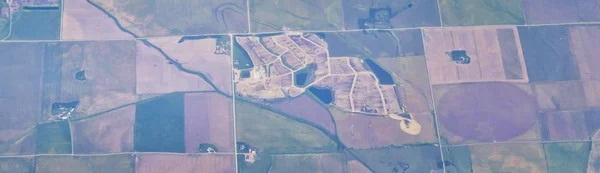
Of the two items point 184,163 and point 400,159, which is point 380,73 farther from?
point 184,163

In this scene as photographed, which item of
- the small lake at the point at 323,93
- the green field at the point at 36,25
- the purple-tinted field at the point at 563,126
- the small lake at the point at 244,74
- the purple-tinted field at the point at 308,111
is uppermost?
the green field at the point at 36,25

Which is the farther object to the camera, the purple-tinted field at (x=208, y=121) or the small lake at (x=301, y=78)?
the small lake at (x=301, y=78)

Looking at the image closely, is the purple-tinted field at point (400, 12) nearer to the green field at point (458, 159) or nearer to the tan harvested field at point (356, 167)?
the green field at point (458, 159)

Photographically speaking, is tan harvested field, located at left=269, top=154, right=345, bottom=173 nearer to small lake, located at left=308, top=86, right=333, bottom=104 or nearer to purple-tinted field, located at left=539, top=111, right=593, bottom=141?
small lake, located at left=308, top=86, right=333, bottom=104

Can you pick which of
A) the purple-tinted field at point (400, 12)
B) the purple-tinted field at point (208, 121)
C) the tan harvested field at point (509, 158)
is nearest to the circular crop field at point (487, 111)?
the tan harvested field at point (509, 158)

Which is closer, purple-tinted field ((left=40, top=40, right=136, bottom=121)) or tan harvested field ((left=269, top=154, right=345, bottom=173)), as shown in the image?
tan harvested field ((left=269, top=154, right=345, bottom=173))

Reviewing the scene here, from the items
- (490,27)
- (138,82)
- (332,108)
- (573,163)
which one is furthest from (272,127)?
(573,163)

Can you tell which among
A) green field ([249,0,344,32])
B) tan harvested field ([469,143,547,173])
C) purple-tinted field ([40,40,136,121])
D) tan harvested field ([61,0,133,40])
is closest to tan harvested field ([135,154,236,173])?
purple-tinted field ([40,40,136,121])
